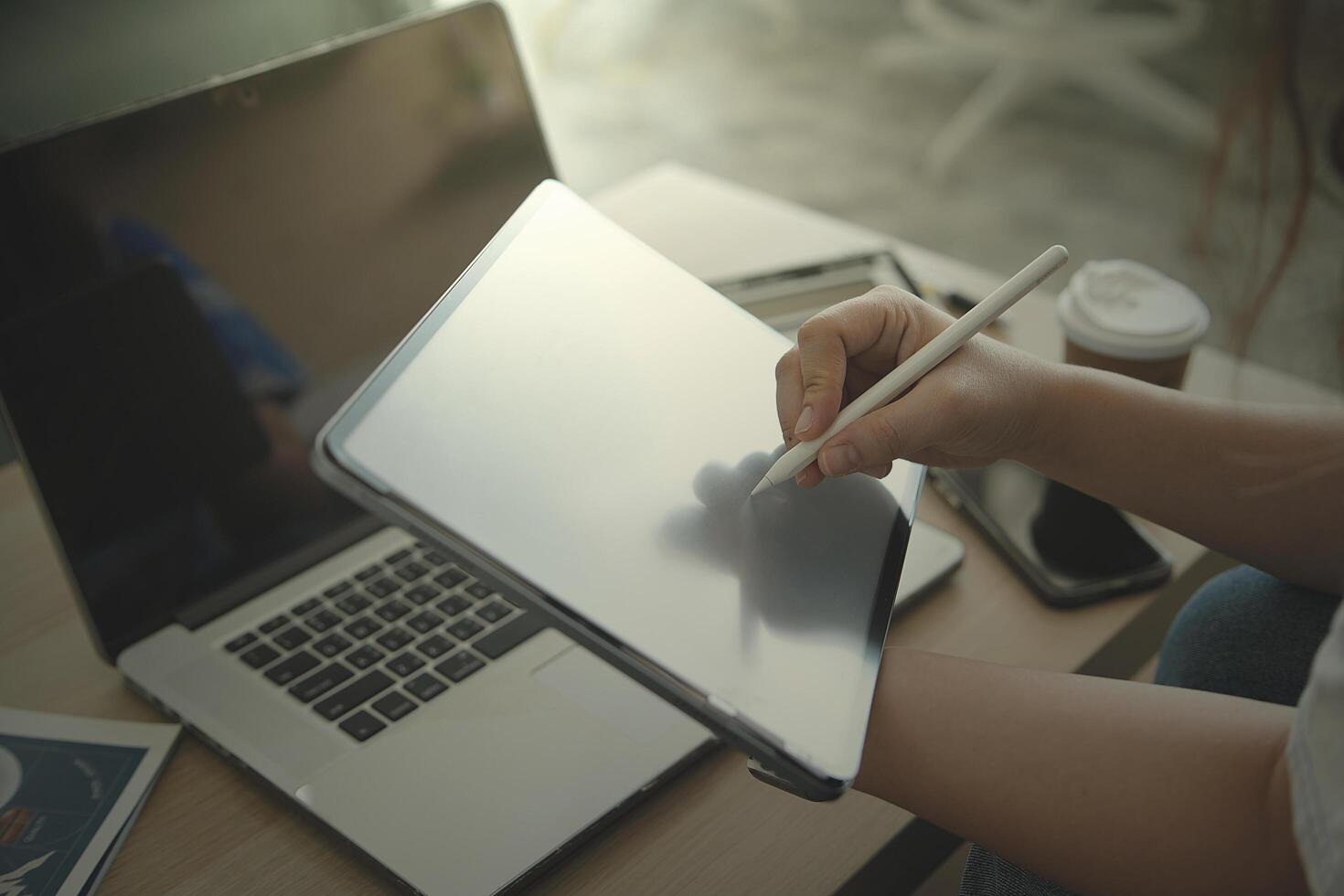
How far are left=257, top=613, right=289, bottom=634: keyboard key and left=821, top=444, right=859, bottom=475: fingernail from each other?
325mm

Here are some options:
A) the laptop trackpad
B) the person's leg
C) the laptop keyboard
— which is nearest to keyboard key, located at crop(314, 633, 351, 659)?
the laptop keyboard

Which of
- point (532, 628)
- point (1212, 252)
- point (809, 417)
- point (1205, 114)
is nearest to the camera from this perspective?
point (1212, 252)

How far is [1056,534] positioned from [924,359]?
0.22m

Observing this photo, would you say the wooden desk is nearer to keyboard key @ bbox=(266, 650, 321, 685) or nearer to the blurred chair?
keyboard key @ bbox=(266, 650, 321, 685)

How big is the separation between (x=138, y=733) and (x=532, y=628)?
0.70 ft

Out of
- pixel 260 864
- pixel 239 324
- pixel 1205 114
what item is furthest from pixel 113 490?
pixel 1205 114

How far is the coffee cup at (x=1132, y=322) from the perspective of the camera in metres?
0.67

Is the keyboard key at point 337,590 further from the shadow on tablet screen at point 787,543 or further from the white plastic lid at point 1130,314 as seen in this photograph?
the white plastic lid at point 1130,314

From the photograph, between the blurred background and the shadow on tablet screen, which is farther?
the blurred background

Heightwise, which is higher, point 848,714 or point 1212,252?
point 1212,252

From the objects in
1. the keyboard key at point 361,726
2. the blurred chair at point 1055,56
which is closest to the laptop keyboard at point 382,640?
the keyboard key at point 361,726

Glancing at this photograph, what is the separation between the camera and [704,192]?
1.09 m

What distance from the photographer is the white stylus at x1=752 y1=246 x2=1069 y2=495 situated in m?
0.47

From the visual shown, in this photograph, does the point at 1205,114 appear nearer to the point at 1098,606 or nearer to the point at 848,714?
the point at 1098,606
